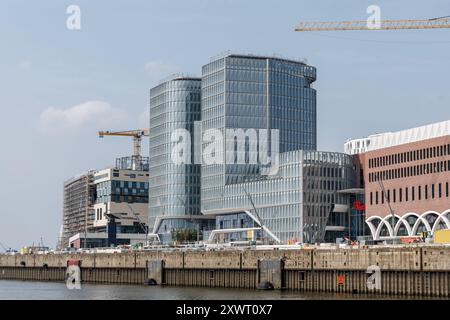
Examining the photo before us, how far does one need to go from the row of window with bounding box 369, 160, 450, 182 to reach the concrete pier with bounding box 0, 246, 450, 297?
54113mm

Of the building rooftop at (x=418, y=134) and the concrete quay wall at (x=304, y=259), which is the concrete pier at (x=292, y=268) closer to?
the concrete quay wall at (x=304, y=259)

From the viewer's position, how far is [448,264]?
10881cm

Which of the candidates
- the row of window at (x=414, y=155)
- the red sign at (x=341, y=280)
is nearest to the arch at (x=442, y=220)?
the row of window at (x=414, y=155)

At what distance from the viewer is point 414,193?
188375mm

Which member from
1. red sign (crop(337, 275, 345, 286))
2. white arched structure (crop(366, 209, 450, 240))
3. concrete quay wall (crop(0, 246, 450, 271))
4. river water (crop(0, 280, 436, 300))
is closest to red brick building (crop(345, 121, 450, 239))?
white arched structure (crop(366, 209, 450, 240))

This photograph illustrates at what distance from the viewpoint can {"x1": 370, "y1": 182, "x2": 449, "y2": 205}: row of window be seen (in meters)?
181

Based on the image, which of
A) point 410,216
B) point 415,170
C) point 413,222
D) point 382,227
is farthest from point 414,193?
point 382,227

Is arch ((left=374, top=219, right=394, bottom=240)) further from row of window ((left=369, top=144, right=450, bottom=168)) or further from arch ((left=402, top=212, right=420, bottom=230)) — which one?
row of window ((left=369, top=144, right=450, bottom=168))

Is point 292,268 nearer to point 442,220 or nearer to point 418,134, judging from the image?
point 442,220

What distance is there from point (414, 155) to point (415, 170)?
2.87m

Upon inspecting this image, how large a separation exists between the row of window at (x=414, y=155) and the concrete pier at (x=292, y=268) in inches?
2162

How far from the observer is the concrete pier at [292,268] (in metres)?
111
